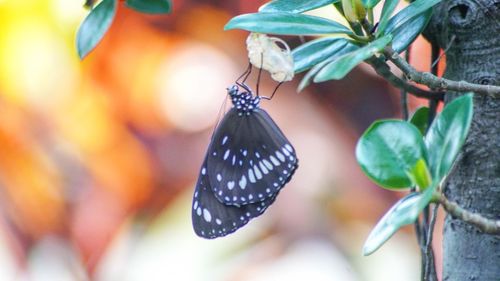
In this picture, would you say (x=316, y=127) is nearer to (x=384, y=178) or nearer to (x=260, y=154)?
(x=260, y=154)

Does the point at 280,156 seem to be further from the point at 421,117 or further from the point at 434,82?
the point at 434,82

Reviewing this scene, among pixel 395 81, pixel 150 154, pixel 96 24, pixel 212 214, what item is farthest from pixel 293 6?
pixel 150 154

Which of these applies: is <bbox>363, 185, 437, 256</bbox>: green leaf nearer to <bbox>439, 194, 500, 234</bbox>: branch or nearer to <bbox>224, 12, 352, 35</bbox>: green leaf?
<bbox>439, 194, 500, 234</bbox>: branch

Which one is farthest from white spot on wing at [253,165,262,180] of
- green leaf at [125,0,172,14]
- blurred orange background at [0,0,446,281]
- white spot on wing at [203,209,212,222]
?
blurred orange background at [0,0,446,281]

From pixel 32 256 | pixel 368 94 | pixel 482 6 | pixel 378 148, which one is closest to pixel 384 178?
pixel 378 148

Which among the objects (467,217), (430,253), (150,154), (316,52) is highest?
(316,52)

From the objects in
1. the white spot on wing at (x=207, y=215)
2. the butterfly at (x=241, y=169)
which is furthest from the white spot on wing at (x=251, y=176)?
the white spot on wing at (x=207, y=215)
